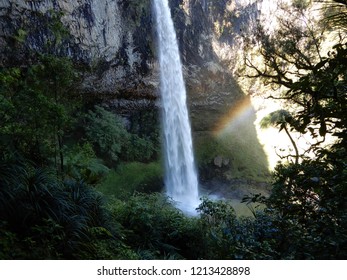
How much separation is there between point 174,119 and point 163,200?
31.6ft

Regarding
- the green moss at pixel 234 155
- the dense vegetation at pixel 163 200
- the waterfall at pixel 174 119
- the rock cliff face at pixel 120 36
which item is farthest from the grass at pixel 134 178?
the dense vegetation at pixel 163 200

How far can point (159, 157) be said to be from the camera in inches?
746

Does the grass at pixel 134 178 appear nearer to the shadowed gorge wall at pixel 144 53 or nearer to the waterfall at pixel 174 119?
the waterfall at pixel 174 119

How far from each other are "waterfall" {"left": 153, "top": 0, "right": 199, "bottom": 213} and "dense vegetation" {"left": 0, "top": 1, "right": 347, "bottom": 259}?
852cm

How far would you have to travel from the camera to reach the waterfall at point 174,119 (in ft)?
58.1

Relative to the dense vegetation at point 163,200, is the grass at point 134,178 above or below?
above

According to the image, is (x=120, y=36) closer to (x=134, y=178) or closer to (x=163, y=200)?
(x=134, y=178)

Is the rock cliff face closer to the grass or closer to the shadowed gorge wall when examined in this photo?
the shadowed gorge wall

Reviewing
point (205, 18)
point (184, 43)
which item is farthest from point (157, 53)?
point (205, 18)

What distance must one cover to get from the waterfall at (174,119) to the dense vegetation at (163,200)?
852 centimetres

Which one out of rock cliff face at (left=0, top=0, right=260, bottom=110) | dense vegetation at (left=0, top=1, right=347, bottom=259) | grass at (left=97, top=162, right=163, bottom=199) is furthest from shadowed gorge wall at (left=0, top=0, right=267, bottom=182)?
dense vegetation at (left=0, top=1, right=347, bottom=259)

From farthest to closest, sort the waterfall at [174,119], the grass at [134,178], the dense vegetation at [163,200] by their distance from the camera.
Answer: the waterfall at [174,119]
the grass at [134,178]
the dense vegetation at [163,200]

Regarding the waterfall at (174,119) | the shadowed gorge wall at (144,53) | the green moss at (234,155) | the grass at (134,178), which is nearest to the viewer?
the shadowed gorge wall at (144,53)

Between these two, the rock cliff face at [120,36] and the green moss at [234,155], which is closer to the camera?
the rock cliff face at [120,36]
